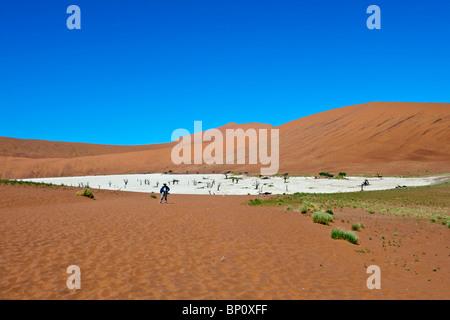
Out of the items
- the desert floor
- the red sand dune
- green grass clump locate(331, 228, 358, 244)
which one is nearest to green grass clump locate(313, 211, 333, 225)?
the desert floor

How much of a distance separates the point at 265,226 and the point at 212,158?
7149 centimetres

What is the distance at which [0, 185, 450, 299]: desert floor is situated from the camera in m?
6.49

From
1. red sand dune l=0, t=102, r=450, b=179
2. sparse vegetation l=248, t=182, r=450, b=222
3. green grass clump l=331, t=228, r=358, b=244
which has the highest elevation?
red sand dune l=0, t=102, r=450, b=179

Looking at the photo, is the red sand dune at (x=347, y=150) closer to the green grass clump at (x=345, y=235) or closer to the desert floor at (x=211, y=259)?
the green grass clump at (x=345, y=235)

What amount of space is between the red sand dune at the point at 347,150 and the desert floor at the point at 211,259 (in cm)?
4052

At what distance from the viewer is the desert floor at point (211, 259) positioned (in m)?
6.49

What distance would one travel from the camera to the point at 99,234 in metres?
11.3

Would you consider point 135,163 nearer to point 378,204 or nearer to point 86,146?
point 86,146

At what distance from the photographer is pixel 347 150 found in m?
62.9

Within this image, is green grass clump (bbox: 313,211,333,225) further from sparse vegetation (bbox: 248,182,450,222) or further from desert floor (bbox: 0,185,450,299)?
sparse vegetation (bbox: 248,182,450,222)

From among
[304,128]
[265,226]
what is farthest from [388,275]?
[304,128]

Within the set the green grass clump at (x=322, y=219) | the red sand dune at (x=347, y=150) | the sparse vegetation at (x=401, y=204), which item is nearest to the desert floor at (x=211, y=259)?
the green grass clump at (x=322, y=219)

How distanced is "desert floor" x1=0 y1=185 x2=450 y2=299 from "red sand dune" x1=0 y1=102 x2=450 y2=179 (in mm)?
40517

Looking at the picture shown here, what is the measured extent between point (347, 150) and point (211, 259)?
59.7m
